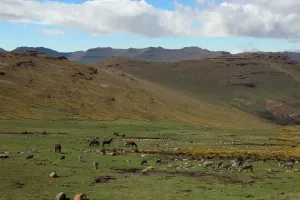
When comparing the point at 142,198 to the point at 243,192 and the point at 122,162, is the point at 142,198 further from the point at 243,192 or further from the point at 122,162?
the point at 122,162

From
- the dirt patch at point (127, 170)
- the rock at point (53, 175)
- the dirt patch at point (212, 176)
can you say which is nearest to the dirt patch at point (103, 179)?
the rock at point (53, 175)

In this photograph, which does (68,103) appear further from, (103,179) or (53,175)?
(103,179)

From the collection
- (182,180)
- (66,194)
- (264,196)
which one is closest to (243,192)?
(264,196)

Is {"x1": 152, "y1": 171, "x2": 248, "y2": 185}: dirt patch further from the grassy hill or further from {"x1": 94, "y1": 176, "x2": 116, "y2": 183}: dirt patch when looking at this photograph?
the grassy hill

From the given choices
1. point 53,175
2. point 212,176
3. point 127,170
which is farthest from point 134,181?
point 212,176

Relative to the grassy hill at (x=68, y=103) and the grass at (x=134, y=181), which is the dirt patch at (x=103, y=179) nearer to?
the grass at (x=134, y=181)

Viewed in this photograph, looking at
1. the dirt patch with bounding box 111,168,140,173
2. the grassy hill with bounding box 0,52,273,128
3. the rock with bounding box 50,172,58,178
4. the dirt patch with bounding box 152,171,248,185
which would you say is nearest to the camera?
the rock with bounding box 50,172,58,178

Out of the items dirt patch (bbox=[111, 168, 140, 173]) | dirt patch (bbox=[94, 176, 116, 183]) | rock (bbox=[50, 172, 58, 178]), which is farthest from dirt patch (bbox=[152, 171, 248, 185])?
rock (bbox=[50, 172, 58, 178])

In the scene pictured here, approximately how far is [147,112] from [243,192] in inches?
Answer: 5706

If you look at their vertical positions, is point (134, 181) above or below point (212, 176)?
above

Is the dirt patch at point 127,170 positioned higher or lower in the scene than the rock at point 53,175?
lower

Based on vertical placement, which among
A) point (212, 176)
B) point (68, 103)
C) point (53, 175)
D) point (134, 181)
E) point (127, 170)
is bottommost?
point (68, 103)

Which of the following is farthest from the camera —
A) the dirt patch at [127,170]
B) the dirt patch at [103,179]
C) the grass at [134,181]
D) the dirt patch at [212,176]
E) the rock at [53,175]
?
the dirt patch at [127,170]

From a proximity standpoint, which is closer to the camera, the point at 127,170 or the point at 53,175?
the point at 53,175
